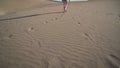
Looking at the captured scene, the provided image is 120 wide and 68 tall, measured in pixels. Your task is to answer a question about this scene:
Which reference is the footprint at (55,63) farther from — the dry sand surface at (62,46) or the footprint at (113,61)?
the footprint at (113,61)

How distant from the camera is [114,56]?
6.90 ft

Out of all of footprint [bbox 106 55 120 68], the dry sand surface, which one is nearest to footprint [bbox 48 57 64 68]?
the dry sand surface

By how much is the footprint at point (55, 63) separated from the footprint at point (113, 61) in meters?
0.86

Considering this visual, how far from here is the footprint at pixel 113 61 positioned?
1.88 metres

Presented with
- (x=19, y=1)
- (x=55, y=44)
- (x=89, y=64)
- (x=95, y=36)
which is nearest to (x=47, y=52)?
(x=55, y=44)

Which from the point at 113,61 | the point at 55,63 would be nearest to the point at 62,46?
the point at 55,63

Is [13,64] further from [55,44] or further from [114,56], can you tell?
[114,56]

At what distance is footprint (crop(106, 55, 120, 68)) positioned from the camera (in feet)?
6.17

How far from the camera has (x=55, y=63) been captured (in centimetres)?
200

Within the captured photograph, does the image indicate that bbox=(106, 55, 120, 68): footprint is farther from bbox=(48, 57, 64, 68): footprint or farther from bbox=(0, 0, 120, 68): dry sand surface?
bbox=(48, 57, 64, 68): footprint

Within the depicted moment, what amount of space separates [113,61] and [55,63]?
106cm

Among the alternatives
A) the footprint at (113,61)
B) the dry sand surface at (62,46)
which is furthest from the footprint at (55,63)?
the footprint at (113,61)

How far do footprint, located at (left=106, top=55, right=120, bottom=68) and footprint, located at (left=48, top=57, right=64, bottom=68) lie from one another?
0.86 meters

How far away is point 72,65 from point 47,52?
0.64 metres
